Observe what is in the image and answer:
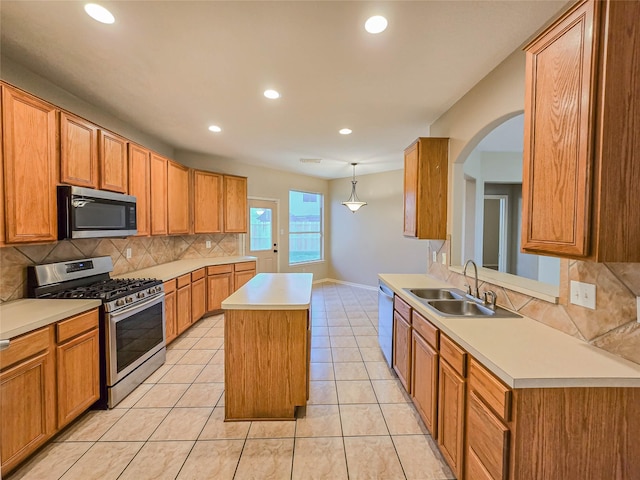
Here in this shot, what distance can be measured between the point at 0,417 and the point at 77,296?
85 centimetres

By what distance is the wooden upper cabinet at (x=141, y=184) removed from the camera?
3025 mm

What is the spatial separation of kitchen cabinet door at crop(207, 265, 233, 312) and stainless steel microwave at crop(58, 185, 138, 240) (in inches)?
56.4

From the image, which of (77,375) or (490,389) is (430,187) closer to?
(490,389)

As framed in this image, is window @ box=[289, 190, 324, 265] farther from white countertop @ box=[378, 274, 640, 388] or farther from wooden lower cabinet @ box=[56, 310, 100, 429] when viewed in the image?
white countertop @ box=[378, 274, 640, 388]

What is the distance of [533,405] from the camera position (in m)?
1.07

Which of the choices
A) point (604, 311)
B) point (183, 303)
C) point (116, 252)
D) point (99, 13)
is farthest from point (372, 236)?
point (99, 13)

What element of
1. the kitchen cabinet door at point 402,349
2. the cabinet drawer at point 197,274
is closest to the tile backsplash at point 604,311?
the kitchen cabinet door at point 402,349

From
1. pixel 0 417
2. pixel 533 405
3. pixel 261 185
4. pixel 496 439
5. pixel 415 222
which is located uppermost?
pixel 261 185

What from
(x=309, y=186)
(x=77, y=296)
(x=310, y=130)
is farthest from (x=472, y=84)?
(x=309, y=186)

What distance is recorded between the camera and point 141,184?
318cm

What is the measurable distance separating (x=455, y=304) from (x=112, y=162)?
3.49m

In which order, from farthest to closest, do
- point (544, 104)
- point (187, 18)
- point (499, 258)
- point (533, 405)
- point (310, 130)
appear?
point (499, 258)
point (310, 130)
point (187, 18)
point (544, 104)
point (533, 405)

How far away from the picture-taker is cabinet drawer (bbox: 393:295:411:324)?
2.22m

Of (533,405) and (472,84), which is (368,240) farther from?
(533,405)
